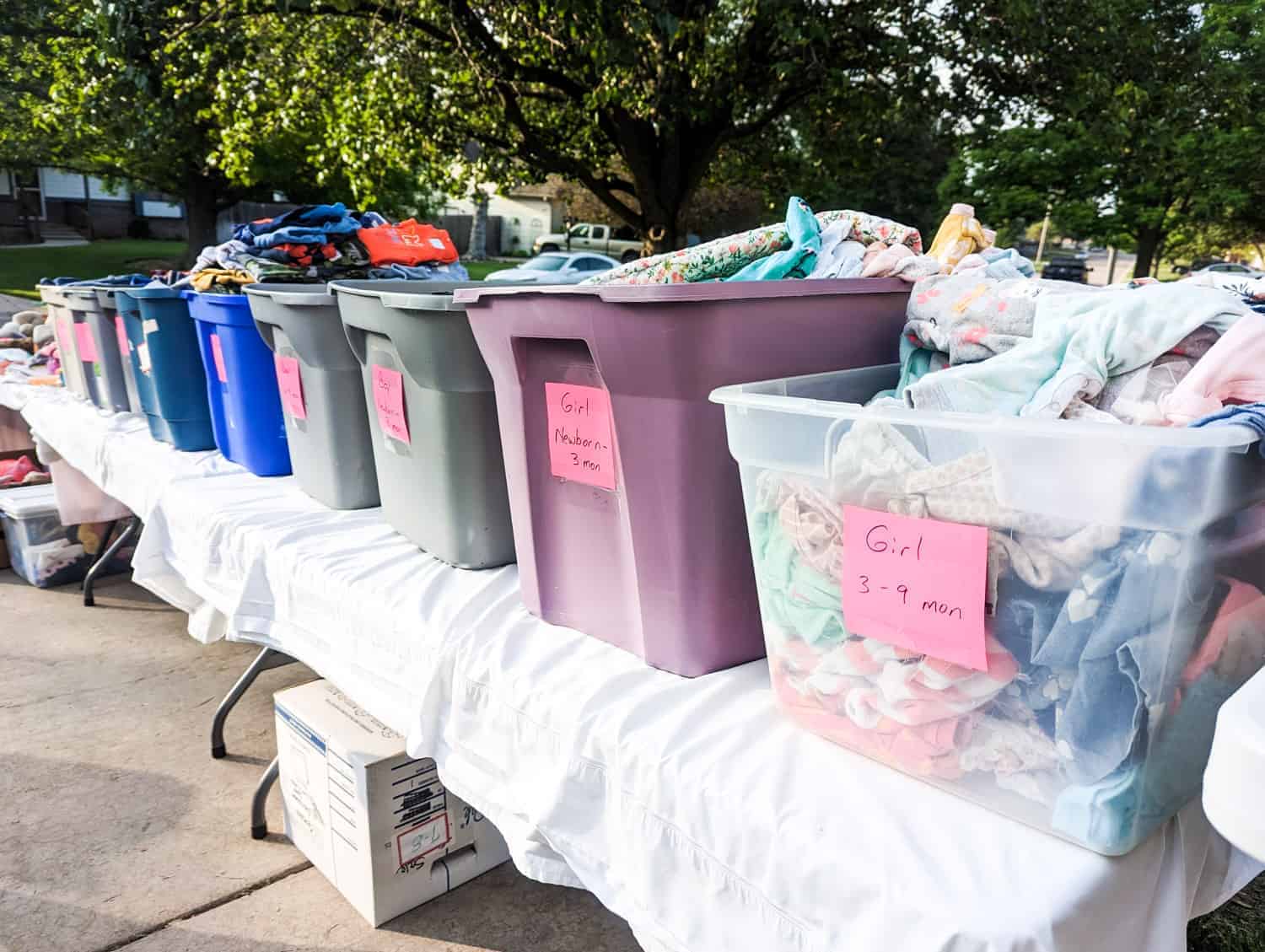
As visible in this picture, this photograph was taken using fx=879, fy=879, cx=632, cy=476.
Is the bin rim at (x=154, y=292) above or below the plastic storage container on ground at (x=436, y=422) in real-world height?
above

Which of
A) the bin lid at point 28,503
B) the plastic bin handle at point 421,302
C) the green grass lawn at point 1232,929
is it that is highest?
the plastic bin handle at point 421,302

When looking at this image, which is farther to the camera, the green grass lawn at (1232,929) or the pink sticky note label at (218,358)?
the pink sticky note label at (218,358)

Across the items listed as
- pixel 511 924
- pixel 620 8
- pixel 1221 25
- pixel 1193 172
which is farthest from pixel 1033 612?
pixel 1221 25

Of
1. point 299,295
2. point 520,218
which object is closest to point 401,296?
point 299,295

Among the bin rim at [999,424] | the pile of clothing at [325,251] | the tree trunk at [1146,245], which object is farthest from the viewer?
the tree trunk at [1146,245]

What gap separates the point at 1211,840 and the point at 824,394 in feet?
2.07

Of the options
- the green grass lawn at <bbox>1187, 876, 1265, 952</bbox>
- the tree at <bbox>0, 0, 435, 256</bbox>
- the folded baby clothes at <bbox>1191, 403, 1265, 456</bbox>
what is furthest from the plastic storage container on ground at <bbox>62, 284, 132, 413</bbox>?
the tree at <bbox>0, 0, 435, 256</bbox>

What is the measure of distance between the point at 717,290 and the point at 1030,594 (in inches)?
17.9

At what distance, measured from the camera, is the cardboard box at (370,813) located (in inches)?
69.8

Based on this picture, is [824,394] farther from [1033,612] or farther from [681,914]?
[681,914]

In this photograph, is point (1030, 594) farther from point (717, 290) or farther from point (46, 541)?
point (46, 541)

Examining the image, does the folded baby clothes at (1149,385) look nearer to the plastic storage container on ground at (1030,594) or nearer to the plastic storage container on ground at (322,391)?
the plastic storage container on ground at (1030,594)

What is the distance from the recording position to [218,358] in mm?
2164

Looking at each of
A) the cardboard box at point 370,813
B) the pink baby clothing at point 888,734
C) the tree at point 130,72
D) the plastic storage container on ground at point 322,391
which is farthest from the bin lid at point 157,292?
the tree at point 130,72
